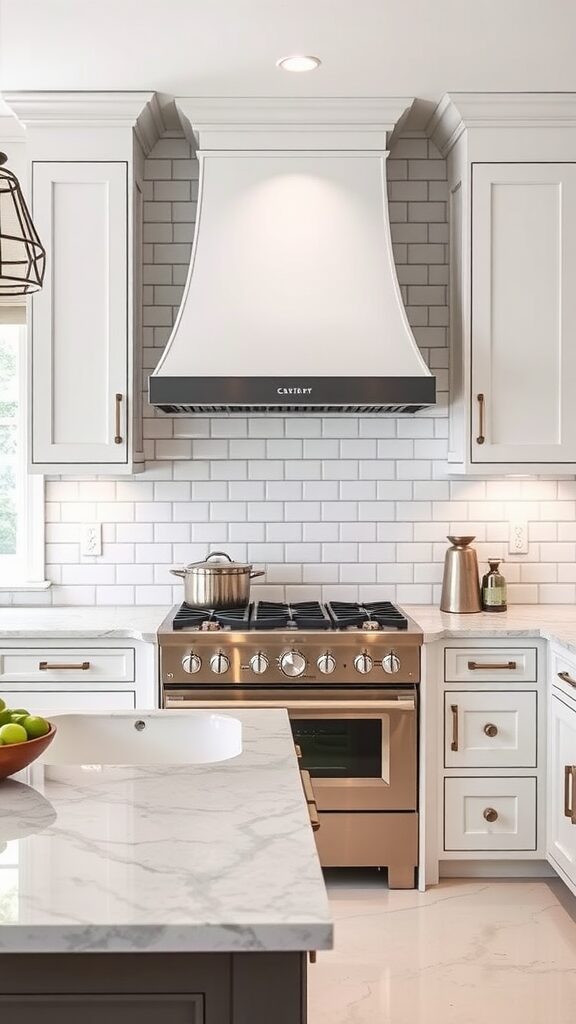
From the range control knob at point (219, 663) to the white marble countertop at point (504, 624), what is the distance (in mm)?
701

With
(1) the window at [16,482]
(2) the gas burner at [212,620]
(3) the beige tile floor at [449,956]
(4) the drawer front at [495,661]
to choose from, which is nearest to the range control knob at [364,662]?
(4) the drawer front at [495,661]

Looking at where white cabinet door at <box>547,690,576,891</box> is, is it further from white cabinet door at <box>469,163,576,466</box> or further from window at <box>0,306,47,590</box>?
window at <box>0,306,47,590</box>

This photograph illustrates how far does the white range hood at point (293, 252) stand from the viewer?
3691 millimetres

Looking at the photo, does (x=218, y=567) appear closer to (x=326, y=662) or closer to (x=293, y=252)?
(x=326, y=662)

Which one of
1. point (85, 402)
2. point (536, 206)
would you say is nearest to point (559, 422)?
point (536, 206)

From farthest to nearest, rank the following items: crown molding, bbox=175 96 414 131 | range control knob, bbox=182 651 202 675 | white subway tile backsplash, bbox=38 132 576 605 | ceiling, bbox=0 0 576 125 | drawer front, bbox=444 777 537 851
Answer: white subway tile backsplash, bbox=38 132 576 605, crown molding, bbox=175 96 414 131, drawer front, bbox=444 777 537 851, range control knob, bbox=182 651 202 675, ceiling, bbox=0 0 576 125

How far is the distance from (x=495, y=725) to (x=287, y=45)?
2413mm

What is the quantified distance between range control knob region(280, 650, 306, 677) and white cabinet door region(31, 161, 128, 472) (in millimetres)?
977

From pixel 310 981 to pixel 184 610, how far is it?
56.9 inches

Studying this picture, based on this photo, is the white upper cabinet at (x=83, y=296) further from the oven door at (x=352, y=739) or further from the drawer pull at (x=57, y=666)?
the oven door at (x=352, y=739)

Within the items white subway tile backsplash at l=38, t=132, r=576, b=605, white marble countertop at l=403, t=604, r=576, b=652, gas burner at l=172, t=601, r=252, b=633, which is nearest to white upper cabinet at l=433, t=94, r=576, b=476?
white subway tile backsplash at l=38, t=132, r=576, b=605

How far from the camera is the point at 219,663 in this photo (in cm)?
349

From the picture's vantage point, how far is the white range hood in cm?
369

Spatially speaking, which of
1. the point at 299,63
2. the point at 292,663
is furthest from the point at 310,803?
the point at 299,63
